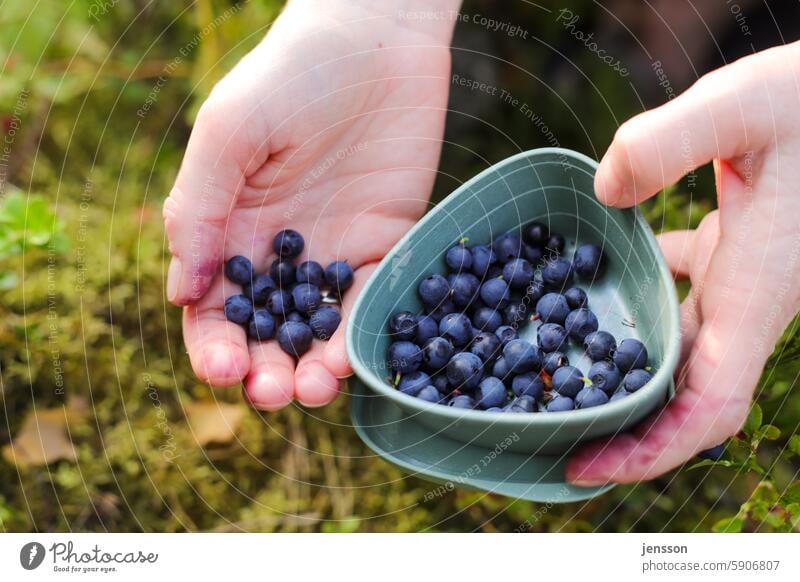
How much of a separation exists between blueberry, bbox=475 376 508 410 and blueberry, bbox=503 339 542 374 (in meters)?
0.03

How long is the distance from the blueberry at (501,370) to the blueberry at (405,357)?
9 cm

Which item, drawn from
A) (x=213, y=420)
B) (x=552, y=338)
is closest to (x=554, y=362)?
(x=552, y=338)

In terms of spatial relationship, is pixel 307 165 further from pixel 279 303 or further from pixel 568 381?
pixel 568 381

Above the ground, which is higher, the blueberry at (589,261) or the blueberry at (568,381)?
the blueberry at (589,261)

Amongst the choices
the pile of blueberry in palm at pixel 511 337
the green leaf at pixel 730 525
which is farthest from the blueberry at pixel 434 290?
the green leaf at pixel 730 525

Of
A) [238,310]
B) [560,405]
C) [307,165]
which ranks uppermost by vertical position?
[307,165]

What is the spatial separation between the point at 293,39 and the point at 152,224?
55 centimetres

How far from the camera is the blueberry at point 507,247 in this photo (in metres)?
1.12

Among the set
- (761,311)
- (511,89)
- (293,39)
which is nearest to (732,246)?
(761,311)

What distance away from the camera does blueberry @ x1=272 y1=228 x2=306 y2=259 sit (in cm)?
118

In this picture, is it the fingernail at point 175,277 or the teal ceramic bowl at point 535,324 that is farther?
the fingernail at point 175,277

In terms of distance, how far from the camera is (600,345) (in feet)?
3.32

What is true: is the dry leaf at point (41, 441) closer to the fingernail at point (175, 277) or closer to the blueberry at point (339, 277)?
the fingernail at point (175, 277)

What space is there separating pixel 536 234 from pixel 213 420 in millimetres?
622
